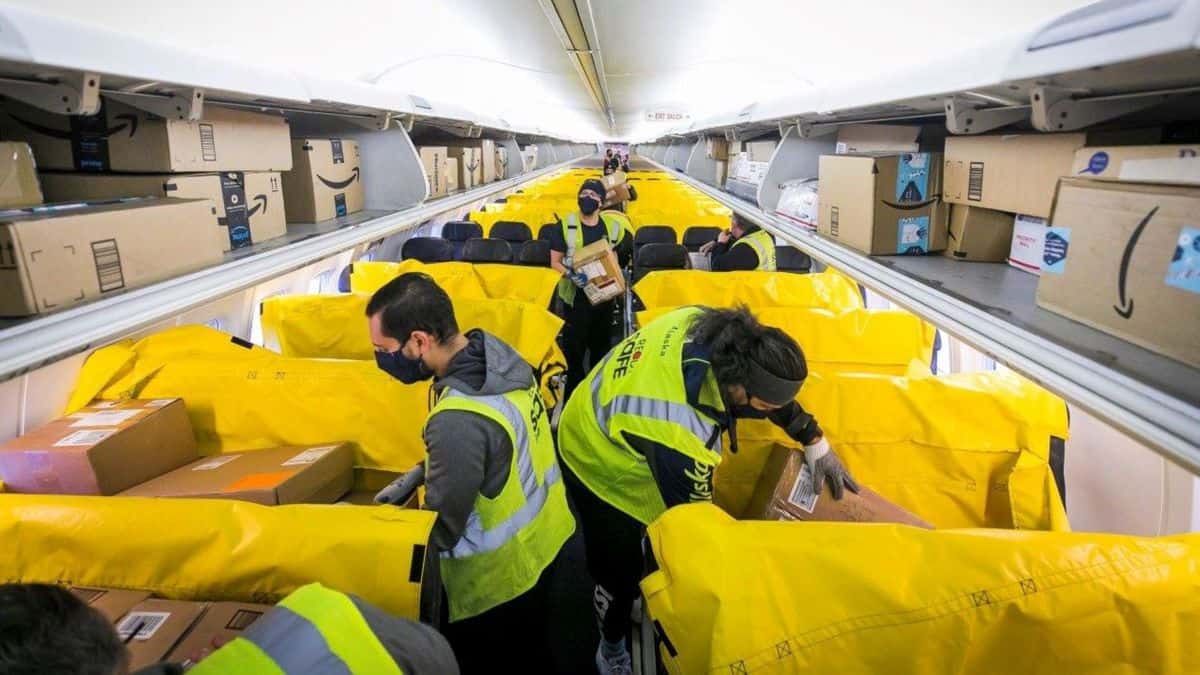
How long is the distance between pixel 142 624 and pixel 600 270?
307 centimetres

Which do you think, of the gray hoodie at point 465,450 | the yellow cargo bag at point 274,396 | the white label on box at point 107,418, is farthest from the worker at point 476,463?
the white label on box at point 107,418

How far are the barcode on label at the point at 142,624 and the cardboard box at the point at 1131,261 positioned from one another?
1.98 m

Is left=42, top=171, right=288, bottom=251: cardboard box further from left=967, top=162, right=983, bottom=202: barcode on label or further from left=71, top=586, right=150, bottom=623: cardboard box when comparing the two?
left=967, top=162, right=983, bottom=202: barcode on label

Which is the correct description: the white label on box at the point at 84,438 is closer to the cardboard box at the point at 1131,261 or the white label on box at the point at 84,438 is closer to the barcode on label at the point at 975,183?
the cardboard box at the point at 1131,261

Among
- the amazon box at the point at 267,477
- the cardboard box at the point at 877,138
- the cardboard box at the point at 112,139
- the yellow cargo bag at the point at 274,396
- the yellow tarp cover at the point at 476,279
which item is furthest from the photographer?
the yellow tarp cover at the point at 476,279

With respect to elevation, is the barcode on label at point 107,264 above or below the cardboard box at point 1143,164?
below

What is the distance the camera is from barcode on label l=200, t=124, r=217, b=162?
188 cm

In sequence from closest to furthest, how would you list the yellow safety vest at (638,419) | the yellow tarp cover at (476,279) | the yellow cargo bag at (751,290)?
the yellow safety vest at (638,419)
the yellow cargo bag at (751,290)
the yellow tarp cover at (476,279)

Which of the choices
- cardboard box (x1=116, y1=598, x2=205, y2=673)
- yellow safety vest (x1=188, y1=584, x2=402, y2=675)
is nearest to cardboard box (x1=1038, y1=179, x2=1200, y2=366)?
yellow safety vest (x1=188, y1=584, x2=402, y2=675)

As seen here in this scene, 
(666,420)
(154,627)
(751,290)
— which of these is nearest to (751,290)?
(751,290)

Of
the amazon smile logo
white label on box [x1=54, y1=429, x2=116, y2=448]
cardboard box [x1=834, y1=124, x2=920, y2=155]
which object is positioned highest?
cardboard box [x1=834, y1=124, x2=920, y2=155]

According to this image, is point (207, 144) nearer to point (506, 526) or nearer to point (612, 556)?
point (506, 526)

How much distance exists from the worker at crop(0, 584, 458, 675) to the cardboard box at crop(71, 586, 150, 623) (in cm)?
49

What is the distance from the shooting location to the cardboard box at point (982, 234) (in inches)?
74.7
